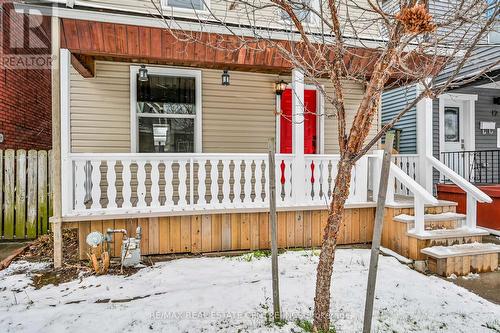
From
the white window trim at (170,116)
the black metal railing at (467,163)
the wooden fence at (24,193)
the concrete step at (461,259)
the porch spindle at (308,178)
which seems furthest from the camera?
the black metal railing at (467,163)

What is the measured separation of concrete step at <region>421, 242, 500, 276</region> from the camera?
151 inches

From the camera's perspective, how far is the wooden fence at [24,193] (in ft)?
16.9

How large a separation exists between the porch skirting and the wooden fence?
1.77 metres

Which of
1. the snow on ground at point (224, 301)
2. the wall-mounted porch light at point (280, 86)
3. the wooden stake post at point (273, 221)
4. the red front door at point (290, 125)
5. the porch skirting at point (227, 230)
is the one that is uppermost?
the wall-mounted porch light at point (280, 86)

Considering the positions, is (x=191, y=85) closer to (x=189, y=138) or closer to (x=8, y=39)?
(x=189, y=138)

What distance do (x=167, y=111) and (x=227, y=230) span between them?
2699 mm

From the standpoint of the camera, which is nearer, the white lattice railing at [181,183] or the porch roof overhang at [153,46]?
the porch roof overhang at [153,46]

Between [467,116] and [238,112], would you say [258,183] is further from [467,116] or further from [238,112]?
[467,116]

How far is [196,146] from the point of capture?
19.8 feet

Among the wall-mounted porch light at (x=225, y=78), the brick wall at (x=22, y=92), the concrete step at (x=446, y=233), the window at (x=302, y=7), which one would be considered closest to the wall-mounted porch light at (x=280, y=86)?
the wall-mounted porch light at (x=225, y=78)

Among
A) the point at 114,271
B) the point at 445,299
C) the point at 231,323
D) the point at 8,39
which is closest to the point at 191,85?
the point at 114,271

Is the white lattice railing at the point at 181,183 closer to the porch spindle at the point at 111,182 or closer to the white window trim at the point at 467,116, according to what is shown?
the porch spindle at the point at 111,182

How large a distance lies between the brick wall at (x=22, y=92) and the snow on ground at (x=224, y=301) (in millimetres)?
3788

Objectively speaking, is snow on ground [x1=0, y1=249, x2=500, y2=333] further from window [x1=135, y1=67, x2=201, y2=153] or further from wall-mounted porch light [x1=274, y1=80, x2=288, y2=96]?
wall-mounted porch light [x1=274, y1=80, x2=288, y2=96]
